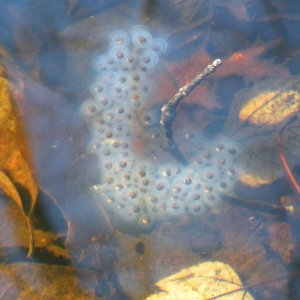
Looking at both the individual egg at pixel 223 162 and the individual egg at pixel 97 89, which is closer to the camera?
the individual egg at pixel 223 162

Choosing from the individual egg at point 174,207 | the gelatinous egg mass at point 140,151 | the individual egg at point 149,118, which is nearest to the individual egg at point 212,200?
the gelatinous egg mass at point 140,151

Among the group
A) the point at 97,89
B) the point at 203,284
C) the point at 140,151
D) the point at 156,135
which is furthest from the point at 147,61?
the point at 203,284

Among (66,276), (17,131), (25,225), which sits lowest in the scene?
(66,276)

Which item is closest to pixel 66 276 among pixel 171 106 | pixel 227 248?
pixel 227 248

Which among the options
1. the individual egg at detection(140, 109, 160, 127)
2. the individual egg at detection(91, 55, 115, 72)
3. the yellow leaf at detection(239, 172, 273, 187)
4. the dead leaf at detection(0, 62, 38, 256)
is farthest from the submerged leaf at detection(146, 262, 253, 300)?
the individual egg at detection(91, 55, 115, 72)

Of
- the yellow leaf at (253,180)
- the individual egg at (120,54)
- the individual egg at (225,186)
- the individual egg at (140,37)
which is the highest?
the individual egg at (140,37)

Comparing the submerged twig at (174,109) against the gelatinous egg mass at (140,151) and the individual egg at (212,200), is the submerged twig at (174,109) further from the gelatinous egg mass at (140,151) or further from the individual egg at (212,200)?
the individual egg at (212,200)

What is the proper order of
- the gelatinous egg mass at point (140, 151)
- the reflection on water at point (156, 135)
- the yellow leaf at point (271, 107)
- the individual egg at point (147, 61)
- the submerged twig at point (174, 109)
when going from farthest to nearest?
the individual egg at point (147, 61) < the yellow leaf at point (271, 107) < the gelatinous egg mass at point (140, 151) < the reflection on water at point (156, 135) < the submerged twig at point (174, 109)

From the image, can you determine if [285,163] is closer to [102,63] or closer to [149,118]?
[149,118]

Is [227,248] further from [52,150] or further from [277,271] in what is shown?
[52,150]
